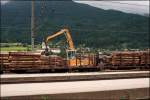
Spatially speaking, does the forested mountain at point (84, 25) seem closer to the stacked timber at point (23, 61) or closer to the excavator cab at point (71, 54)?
the excavator cab at point (71, 54)

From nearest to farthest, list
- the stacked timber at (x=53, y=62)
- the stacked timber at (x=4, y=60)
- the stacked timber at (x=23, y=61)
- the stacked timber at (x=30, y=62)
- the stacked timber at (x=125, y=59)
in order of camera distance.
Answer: the stacked timber at (x=4, y=60) → the stacked timber at (x=23, y=61) → the stacked timber at (x=30, y=62) → the stacked timber at (x=53, y=62) → the stacked timber at (x=125, y=59)

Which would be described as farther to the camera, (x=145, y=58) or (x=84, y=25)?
(x=84, y=25)

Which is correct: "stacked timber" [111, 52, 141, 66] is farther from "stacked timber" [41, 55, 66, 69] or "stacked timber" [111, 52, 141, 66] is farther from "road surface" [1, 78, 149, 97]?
"road surface" [1, 78, 149, 97]

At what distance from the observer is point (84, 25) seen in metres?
146

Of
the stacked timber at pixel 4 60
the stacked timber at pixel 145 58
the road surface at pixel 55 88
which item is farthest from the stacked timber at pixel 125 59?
the road surface at pixel 55 88

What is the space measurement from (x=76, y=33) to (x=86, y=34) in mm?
3381

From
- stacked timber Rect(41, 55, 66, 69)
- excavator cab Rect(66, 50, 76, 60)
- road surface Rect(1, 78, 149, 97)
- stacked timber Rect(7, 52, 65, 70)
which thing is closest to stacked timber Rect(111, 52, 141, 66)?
excavator cab Rect(66, 50, 76, 60)

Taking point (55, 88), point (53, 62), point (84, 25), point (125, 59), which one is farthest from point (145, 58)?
point (84, 25)

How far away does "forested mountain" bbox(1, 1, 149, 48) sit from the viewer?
4503 inches

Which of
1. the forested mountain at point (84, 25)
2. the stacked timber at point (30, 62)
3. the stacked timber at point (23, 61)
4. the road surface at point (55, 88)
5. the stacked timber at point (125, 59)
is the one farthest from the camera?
the forested mountain at point (84, 25)

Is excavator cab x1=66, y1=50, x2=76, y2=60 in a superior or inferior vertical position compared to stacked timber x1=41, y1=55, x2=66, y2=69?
superior

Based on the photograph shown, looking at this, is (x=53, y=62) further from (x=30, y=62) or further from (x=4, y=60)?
(x=4, y=60)

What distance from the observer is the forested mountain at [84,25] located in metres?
114

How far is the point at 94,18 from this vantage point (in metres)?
157
